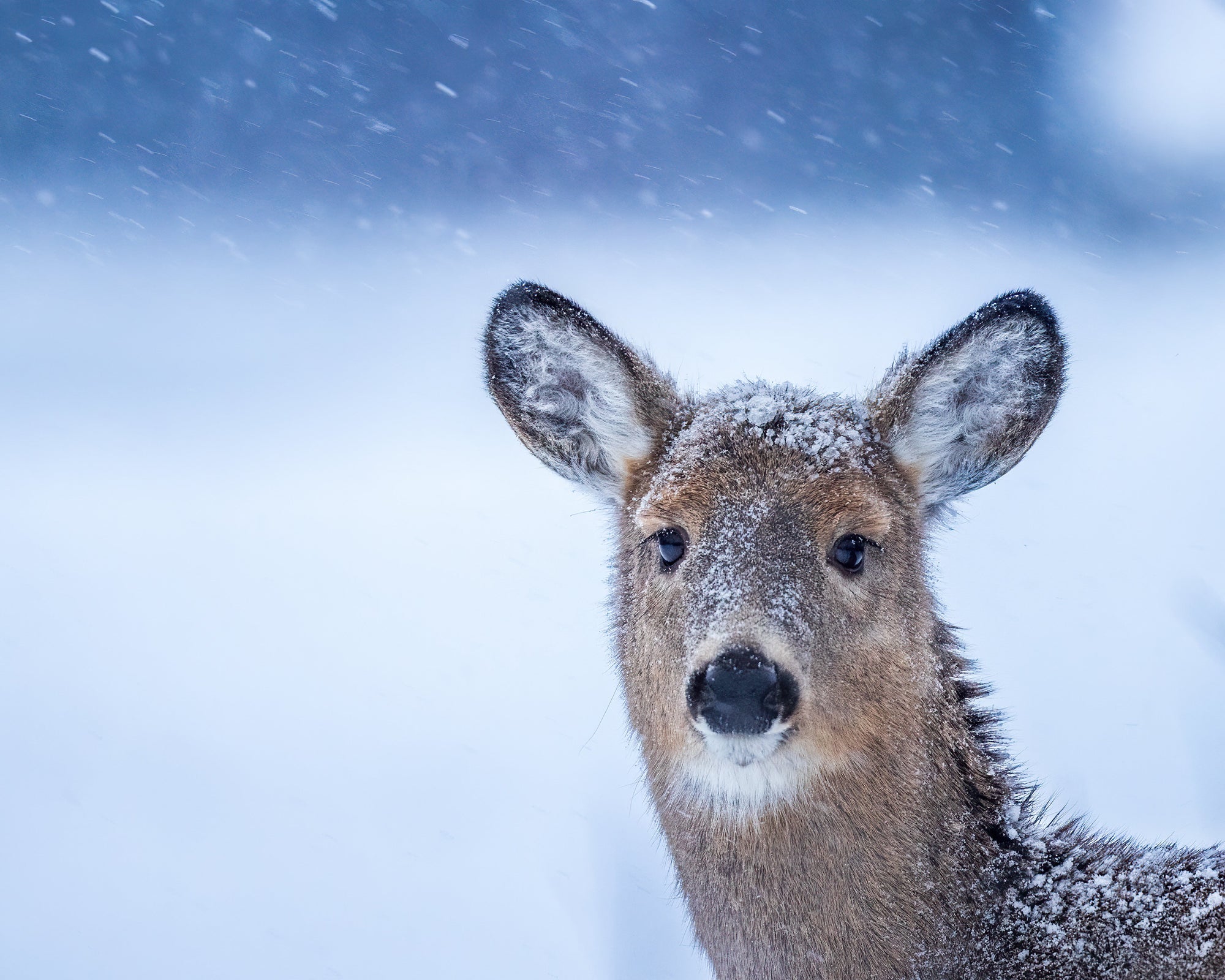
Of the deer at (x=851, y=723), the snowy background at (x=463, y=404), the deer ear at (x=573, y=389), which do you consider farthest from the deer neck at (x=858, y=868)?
the deer ear at (x=573, y=389)

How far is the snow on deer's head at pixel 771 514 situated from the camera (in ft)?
10.2

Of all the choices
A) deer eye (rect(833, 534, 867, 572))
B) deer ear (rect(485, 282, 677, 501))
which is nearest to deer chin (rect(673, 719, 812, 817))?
deer eye (rect(833, 534, 867, 572))

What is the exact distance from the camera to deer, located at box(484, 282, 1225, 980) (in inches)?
119

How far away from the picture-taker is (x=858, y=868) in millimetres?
3160

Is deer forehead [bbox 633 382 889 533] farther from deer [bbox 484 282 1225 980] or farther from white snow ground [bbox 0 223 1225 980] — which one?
white snow ground [bbox 0 223 1225 980]

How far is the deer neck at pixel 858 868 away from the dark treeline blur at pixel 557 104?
1205 cm

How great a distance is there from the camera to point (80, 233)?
16172 mm

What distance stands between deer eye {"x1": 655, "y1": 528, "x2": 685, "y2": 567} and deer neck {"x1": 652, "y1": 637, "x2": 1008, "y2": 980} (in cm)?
83

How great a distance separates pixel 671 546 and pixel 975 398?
137 centimetres

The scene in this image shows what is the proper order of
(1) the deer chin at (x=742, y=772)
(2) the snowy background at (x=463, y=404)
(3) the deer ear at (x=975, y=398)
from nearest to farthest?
(1) the deer chin at (x=742, y=772) < (3) the deer ear at (x=975, y=398) < (2) the snowy background at (x=463, y=404)

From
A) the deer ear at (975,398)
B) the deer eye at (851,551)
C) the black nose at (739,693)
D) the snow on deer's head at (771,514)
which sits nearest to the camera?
the black nose at (739,693)

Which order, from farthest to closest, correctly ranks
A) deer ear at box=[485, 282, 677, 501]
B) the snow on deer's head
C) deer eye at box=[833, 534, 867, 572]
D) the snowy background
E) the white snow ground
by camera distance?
1. the snowy background
2. the white snow ground
3. deer ear at box=[485, 282, 677, 501]
4. deer eye at box=[833, 534, 867, 572]
5. the snow on deer's head

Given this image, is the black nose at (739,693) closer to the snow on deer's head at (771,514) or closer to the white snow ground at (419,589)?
the snow on deer's head at (771,514)

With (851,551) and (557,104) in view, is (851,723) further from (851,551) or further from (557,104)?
(557,104)
